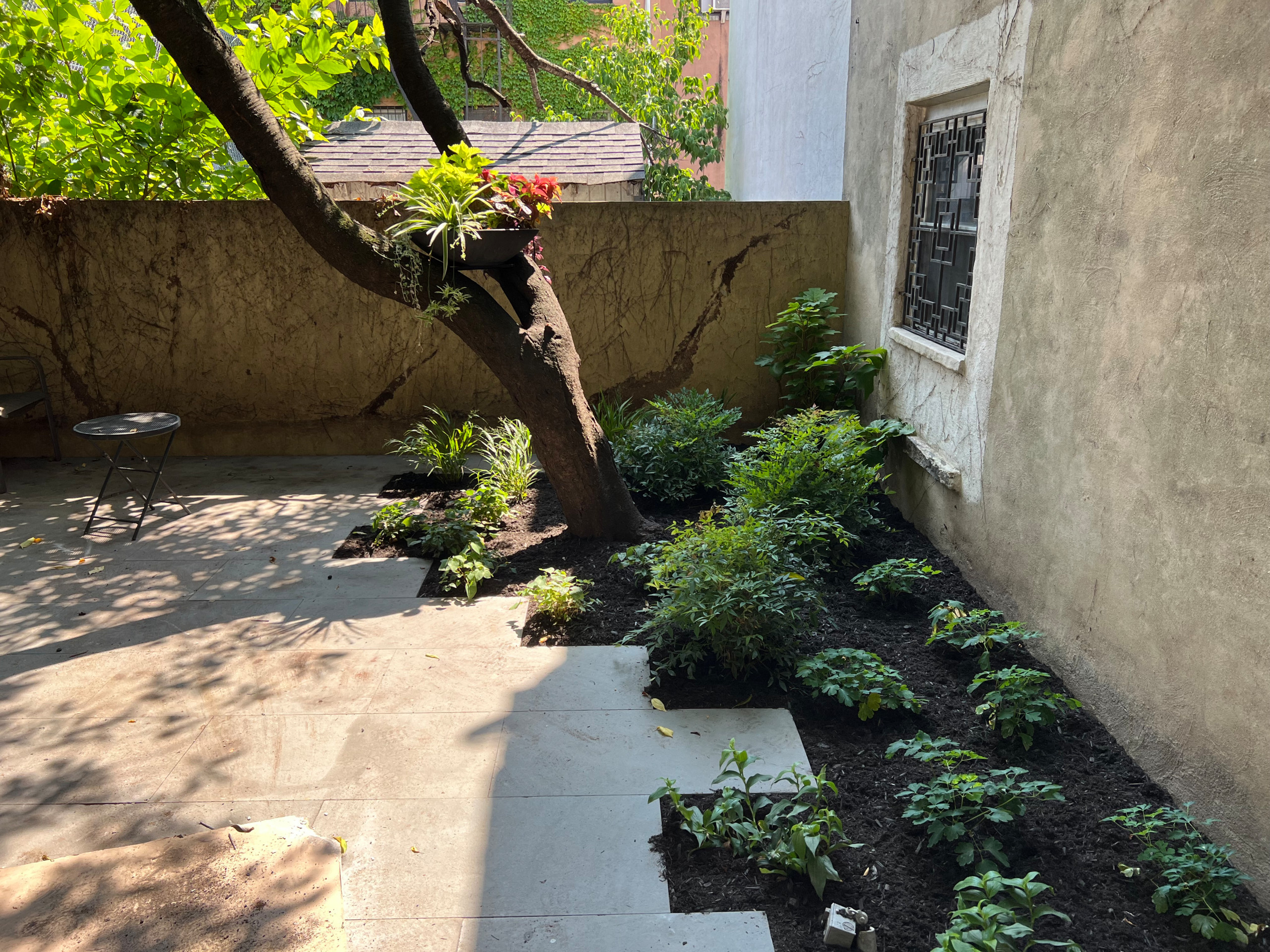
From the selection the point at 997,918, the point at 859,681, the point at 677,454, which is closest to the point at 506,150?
the point at 677,454

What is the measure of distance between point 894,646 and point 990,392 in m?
1.28

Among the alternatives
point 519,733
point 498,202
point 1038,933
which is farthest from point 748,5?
point 1038,933

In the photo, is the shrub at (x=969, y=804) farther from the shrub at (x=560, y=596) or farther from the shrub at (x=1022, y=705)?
the shrub at (x=560, y=596)

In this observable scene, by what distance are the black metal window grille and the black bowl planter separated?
233 cm

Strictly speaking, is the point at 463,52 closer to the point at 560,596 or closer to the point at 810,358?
the point at 810,358

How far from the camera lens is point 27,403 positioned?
20.5 ft

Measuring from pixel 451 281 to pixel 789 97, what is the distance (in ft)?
19.5

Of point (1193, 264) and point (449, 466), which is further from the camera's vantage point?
point (449, 466)

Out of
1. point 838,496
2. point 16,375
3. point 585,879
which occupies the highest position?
point 16,375

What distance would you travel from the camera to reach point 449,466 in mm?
6016

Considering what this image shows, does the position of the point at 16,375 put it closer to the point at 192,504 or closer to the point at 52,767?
the point at 192,504

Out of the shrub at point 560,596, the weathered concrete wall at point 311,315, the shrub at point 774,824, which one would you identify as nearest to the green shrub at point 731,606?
the shrub at point 560,596

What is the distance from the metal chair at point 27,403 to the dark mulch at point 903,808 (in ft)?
12.0

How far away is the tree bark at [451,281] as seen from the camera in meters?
4.26
